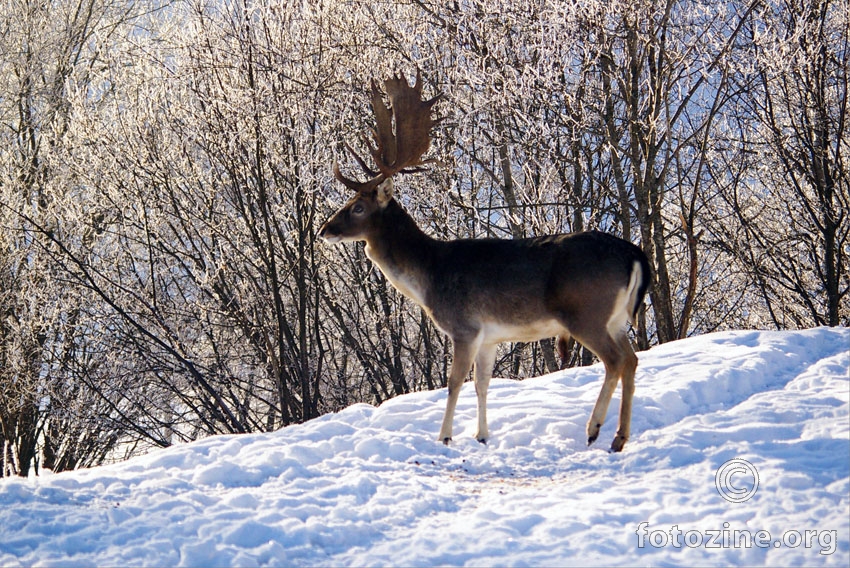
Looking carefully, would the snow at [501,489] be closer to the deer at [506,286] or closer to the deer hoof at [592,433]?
the deer hoof at [592,433]

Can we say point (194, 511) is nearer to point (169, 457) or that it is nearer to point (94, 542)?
point (94, 542)

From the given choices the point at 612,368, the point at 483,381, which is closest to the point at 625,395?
the point at 612,368

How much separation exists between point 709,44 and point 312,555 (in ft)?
29.6

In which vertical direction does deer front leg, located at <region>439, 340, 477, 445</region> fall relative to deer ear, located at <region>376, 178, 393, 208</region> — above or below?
below

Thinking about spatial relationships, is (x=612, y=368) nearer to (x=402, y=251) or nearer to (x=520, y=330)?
(x=520, y=330)

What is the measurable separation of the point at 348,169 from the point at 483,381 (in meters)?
8.18

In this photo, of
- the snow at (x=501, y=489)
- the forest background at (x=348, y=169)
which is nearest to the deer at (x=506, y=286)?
the snow at (x=501, y=489)

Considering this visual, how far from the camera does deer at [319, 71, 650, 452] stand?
6242 mm

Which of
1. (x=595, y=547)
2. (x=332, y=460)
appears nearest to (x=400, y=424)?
(x=332, y=460)

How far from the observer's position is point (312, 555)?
4414mm

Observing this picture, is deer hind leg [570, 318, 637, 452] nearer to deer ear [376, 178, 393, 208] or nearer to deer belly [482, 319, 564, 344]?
deer belly [482, 319, 564, 344]

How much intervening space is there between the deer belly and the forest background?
3.95 metres

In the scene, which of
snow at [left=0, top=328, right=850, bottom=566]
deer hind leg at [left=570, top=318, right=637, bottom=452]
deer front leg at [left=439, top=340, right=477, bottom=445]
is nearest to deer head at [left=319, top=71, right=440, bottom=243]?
deer front leg at [left=439, top=340, right=477, bottom=445]

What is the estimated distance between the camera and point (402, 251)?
23.7 feet
